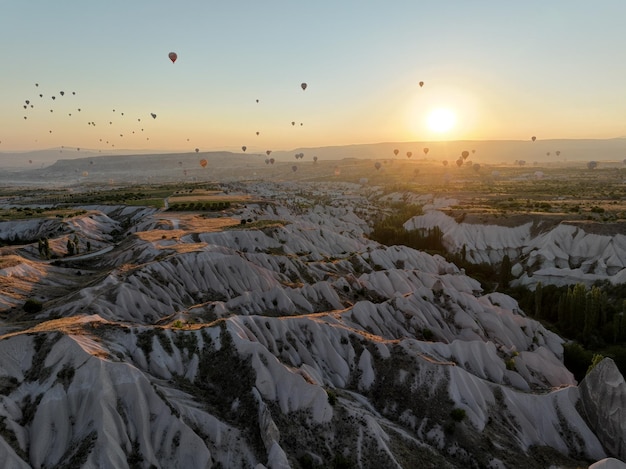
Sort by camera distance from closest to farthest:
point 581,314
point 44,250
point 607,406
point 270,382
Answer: point 270,382
point 607,406
point 581,314
point 44,250

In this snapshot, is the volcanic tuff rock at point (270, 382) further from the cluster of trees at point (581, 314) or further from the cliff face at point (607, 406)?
the cluster of trees at point (581, 314)

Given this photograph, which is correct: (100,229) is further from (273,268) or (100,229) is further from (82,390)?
(82,390)

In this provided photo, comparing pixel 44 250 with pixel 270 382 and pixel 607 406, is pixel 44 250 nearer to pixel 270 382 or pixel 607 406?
pixel 270 382

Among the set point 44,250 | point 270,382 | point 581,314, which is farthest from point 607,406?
point 44,250

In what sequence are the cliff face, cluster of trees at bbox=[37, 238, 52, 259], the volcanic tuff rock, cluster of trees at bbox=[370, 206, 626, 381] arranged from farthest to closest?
cluster of trees at bbox=[37, 238, 52, 259] < cluster of trees at bbox=[370, 206, 626, 381] < the cliff face < the volcanic tuff rock

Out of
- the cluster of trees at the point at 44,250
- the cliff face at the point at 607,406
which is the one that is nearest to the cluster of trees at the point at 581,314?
the cliff face at the point at 607,406

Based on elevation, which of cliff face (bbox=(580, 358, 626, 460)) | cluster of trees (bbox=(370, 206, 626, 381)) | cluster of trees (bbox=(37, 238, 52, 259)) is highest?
cluster of trees (bbox=(37, 238, 52, 259))

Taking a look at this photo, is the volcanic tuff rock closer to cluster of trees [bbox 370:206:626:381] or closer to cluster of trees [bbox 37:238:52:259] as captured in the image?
Answer: cluster of trees [bbox 370:206:626:381]

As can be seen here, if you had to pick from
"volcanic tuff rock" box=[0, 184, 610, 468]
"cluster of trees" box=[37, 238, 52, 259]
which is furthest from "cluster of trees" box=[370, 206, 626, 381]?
"cluster of trees" box=[37, 238, 52, 259]
